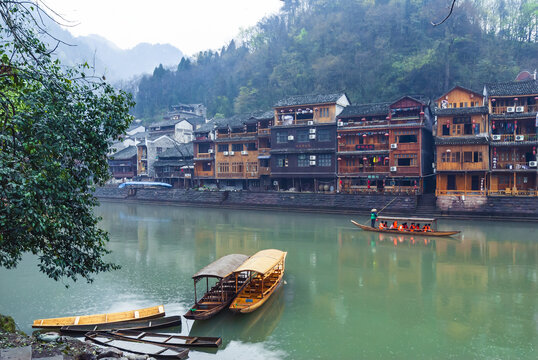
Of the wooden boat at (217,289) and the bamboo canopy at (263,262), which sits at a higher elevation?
the bamboo canopy at (263,262)

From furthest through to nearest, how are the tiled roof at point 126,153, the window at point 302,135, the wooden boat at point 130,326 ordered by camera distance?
the tiled roof at point 126,153, the window at point 302,135, the wooden boat at point 130,326

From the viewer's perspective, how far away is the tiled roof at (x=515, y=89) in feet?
106

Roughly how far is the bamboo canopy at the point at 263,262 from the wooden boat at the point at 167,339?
103 inches

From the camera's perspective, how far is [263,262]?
13.4 meters

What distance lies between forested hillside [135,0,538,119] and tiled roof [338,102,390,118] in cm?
1295

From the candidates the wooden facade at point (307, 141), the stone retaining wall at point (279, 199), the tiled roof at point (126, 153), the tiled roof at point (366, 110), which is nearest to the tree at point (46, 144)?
the stone retaining wall at point (279, 199)

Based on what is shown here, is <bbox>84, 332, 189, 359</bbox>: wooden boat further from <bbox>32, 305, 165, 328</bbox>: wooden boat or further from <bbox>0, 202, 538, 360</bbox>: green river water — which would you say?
<bbox>32, 305, 165, 328</bbox>: wooden boat

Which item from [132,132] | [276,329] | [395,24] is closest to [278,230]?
[276,329]

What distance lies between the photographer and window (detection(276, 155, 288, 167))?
139 ft

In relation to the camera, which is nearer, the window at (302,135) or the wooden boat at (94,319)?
the wooden boat at (94,319)

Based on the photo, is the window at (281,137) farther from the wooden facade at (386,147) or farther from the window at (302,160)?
the wooden facade at (386,147)

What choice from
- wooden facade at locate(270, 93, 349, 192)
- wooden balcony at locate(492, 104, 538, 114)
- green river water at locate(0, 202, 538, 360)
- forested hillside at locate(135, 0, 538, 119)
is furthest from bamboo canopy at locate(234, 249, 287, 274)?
forested hillside at locate(135, 0, 538, 119)

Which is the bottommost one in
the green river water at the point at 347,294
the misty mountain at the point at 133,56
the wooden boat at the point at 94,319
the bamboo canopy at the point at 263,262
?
the green river water at the point at 347,294

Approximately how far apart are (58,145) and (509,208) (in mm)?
32194
